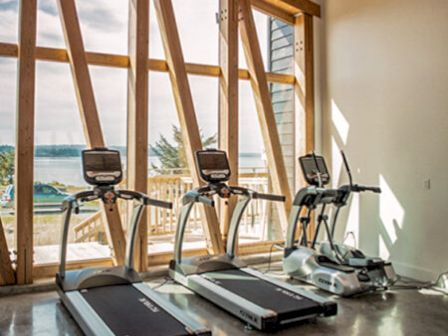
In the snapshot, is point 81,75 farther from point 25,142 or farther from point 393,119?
point 393,119

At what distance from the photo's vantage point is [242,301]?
3875mm

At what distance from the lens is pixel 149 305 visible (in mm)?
3707

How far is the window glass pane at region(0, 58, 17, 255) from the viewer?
4.64 metres

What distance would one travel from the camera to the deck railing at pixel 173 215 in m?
5.22

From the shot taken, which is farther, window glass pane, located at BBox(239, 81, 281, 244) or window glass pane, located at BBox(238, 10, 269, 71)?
window glass pane, located at BBox(238, 10, 269, 71)

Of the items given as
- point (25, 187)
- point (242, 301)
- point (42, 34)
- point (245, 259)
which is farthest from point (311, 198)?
point (42, 34)

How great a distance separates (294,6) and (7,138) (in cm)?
447

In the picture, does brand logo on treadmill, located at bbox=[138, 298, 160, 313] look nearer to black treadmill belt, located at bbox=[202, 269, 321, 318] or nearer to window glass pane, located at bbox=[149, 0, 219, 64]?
black treadmill belt, located at bbox=[202, 269, 321, 318]

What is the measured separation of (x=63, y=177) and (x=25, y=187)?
50 cm

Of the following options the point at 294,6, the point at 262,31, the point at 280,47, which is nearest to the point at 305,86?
the point at 280,47

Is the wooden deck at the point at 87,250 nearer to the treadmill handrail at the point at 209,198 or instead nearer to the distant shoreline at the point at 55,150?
the treadmill handrail at the point at 209,198

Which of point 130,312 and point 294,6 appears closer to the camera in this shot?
point 130,312

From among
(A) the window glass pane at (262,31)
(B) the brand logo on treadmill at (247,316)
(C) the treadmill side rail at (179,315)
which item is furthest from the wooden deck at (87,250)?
(A) the window glass pane at (262,31)

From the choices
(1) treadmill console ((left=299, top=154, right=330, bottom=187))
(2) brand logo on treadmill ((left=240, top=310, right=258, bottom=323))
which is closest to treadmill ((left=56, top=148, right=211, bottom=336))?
(2) brand logo on treadmill ((left=240, top=310, right=258, bottom=323))
